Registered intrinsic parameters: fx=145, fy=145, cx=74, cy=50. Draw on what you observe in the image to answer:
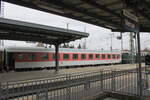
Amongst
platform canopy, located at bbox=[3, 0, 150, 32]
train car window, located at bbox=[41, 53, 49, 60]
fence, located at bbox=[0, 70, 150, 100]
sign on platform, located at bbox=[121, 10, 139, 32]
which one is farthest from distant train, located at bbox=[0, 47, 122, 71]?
sign on platform, located at bbox=[121, 10, 139, 32]

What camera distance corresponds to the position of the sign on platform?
12.0ft

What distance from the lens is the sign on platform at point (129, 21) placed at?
3642 millimetres

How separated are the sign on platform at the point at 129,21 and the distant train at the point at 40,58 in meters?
15.0

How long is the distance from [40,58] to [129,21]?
51.5 feet

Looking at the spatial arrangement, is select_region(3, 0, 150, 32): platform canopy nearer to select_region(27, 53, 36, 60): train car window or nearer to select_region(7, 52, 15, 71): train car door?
select_region(27, 53, 36, 60): train car window

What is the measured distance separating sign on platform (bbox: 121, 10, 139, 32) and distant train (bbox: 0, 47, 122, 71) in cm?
1496

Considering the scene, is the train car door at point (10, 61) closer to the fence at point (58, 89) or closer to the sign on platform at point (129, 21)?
the fence at point (58, 89)

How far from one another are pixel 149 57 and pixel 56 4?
348 inches

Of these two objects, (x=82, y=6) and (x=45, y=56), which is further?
(x=45, y=56)

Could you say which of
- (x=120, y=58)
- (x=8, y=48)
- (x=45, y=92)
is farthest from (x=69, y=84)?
(x=120, y=58)

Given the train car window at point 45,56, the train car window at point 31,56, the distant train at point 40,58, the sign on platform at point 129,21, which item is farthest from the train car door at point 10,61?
the sign on platform at point 129,21

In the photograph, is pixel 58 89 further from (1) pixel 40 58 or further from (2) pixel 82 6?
(1) pixel 40 58

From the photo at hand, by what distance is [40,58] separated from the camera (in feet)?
60.3

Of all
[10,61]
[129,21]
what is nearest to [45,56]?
[10,61]
